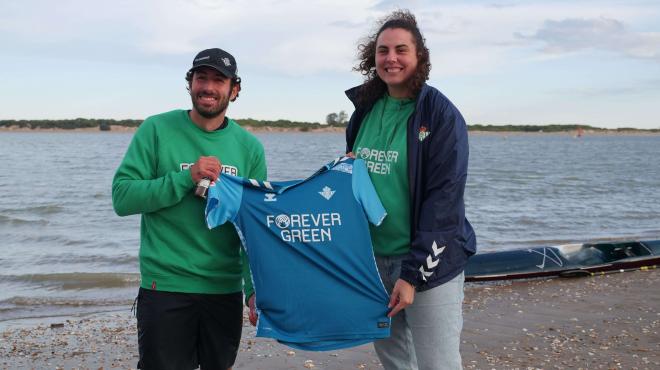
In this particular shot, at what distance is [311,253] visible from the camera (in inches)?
169

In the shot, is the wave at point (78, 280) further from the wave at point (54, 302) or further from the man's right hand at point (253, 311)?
the man's right hand at point (253, 311)

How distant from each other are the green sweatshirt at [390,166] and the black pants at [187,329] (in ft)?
3.23

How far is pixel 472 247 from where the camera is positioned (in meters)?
4.11

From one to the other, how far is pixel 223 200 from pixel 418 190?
1.10m

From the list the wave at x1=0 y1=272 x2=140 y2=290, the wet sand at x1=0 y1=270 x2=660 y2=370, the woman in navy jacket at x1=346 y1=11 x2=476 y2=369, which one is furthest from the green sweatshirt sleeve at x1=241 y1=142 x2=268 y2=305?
the wave at x1=0 y1=272 x2=140 y2=290

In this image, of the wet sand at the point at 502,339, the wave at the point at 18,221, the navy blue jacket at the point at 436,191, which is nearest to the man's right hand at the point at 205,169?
the navy blue jacket at the point at 436,191

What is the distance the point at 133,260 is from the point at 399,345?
10527mm

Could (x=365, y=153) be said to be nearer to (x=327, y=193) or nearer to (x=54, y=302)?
(x=327, y=193)

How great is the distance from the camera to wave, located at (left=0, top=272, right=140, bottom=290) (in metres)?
12.0

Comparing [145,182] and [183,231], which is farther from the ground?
[145,182]

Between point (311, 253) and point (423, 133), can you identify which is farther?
point (311, 253)

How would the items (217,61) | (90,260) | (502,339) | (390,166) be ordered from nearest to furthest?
(390,166) < (217,61) < (502,339) < (90,260)

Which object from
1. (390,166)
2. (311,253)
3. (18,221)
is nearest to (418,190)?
(390,166)

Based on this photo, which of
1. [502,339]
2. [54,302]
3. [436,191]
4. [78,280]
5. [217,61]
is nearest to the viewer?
[436,191]
